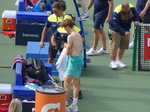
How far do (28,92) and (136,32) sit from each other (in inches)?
162

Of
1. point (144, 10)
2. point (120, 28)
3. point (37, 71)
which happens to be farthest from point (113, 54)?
point (37, 71)

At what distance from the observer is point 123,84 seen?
10227mm

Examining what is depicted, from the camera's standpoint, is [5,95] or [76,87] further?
[76,87]

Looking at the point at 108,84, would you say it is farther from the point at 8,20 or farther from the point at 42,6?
the point at 8,20

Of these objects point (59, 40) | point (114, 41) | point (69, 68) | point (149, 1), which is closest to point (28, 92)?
→ point (69, 68)

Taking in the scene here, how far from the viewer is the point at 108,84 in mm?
10180

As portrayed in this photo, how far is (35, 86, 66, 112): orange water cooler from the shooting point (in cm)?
727

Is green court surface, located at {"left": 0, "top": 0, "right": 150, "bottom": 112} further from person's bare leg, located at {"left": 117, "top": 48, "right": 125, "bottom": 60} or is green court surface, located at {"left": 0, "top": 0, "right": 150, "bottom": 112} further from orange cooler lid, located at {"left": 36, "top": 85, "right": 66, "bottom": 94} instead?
orange cooler lid, located at {"left": 36, "top": 85, "right": 66, "bottom": 94}

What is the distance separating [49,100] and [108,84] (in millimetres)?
3127

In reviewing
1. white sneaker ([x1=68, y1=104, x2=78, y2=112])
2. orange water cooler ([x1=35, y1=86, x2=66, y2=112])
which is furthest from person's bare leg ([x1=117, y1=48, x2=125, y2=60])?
orange water cooler ([x1=35, y1=86, x2=66, y2=112])

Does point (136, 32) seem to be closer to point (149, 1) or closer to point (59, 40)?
point (149, 1)

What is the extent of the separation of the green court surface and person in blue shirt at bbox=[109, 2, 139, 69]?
14.0 inches

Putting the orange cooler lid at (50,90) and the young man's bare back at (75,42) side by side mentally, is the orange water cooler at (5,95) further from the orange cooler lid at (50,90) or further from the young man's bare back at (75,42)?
the young man's bare back at (75,42)

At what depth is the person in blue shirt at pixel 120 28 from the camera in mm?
10711
